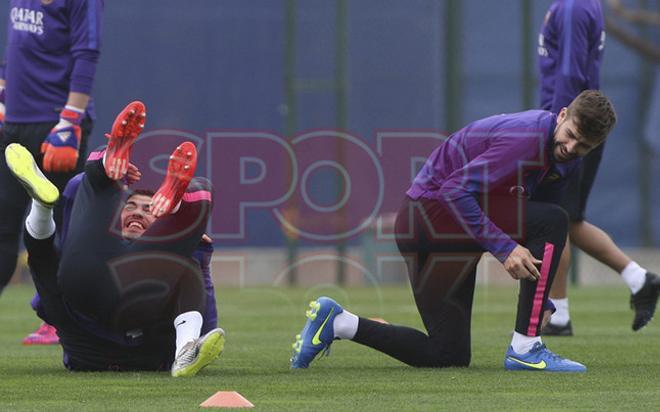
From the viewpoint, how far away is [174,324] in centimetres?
506

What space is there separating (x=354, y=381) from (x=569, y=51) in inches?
108

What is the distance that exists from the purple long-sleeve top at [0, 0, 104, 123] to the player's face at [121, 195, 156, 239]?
51.1 inches

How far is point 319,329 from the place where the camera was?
522 centimetres

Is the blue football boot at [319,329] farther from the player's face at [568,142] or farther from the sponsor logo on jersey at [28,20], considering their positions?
the sponsor logo on jersey at [28,20]

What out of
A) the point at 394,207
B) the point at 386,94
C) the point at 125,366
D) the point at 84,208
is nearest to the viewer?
the point at 84,208

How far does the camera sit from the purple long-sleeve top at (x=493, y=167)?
5.03m

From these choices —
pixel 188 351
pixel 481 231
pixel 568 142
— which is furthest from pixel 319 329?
pixel 568 142

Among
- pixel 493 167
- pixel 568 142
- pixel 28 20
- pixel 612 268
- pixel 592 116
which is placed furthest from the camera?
pixel 612 268

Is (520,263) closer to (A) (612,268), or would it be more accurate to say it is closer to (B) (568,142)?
(B) (568,142)

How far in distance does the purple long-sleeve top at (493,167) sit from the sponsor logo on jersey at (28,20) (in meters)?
2.16

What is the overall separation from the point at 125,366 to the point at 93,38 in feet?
5.93

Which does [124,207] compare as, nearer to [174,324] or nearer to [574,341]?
[174,324]

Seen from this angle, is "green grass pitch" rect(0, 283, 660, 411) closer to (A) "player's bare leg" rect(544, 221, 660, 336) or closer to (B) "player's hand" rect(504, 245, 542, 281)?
(A) "player's bare leg" rect(544, 221, 660, 336)

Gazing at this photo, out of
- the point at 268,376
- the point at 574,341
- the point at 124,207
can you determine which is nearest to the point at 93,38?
the point at 124,207
